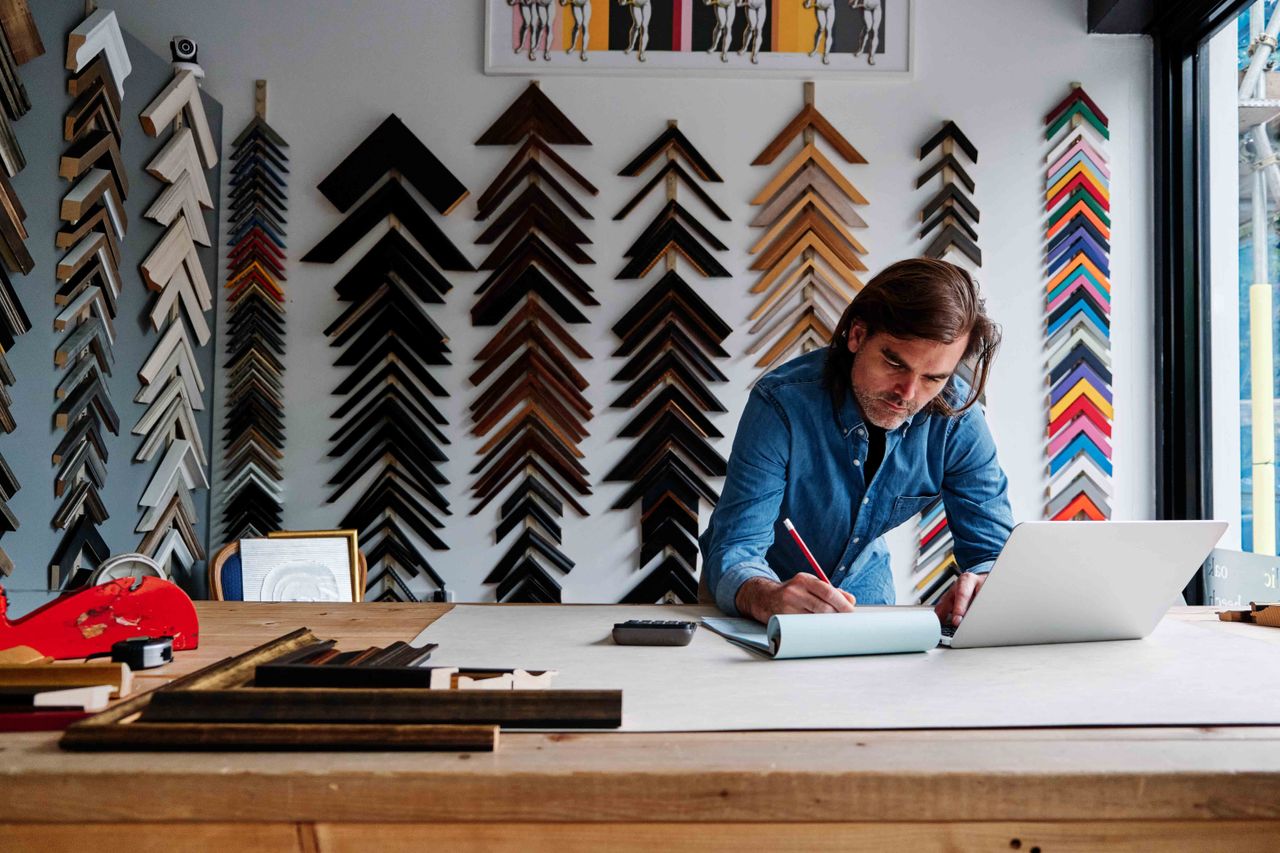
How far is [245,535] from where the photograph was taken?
127 inches

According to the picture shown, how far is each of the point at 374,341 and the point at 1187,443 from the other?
2711mm

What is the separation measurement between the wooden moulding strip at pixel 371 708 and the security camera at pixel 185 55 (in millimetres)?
2755

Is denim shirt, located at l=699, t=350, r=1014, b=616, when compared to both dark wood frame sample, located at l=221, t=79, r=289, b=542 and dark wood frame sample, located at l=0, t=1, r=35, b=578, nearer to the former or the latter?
dark wood frame sample, located at l=0, t=1, r=35, b=578

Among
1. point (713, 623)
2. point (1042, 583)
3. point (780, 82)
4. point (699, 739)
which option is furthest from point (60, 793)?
point (780, 82)

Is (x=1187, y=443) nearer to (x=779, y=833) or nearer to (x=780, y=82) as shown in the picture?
(x=780, y=82)

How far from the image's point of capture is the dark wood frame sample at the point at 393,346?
3.21 metres

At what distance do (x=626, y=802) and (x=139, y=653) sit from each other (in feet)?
2.12

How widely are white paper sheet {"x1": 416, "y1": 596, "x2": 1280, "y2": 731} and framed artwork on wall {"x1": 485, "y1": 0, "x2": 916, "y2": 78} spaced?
2.35 metres

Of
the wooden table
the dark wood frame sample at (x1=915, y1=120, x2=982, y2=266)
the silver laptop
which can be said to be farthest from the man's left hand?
the dark wood frame sample at (x1=915, y1=120, x2=982, y2=266)

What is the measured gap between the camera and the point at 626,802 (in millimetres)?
729

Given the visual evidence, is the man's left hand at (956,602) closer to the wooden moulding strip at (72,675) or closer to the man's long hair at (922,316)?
the man's long hair at (922,316)

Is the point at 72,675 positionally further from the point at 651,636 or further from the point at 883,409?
the point at 883,409

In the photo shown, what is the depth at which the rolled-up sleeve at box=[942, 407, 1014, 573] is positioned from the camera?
1.96 meters

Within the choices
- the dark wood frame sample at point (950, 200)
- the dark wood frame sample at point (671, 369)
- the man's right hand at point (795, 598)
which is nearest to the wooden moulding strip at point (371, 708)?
the man's right hand at point (795, 598)
